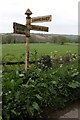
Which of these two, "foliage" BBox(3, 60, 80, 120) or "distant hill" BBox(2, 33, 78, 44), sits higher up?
"distant hill" BBox(2, 33, 78, 44)

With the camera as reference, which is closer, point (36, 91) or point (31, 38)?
point (36, 91)

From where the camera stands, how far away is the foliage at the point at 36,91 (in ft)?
15.0

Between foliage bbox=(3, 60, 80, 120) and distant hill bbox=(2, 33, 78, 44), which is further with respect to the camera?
distant hill bbox=(2, 33, 78, 44)

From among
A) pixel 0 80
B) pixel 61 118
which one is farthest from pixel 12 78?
pixel 61 118

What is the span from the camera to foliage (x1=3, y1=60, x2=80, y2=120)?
457cm

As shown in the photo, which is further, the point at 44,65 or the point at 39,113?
the point at 44,65

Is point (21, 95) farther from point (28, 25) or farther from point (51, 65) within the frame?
point (51, 65)

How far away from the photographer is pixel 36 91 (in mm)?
5055

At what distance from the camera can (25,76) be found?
583 centimetres

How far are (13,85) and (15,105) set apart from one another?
0.47 meters

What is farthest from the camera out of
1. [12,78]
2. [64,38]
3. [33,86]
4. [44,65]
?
[64,38]

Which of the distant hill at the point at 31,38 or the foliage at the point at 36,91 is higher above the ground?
the distant hill at the point at 31,38

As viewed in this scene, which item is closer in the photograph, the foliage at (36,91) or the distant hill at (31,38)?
the foliage at (36,91)

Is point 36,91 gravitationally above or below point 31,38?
below
